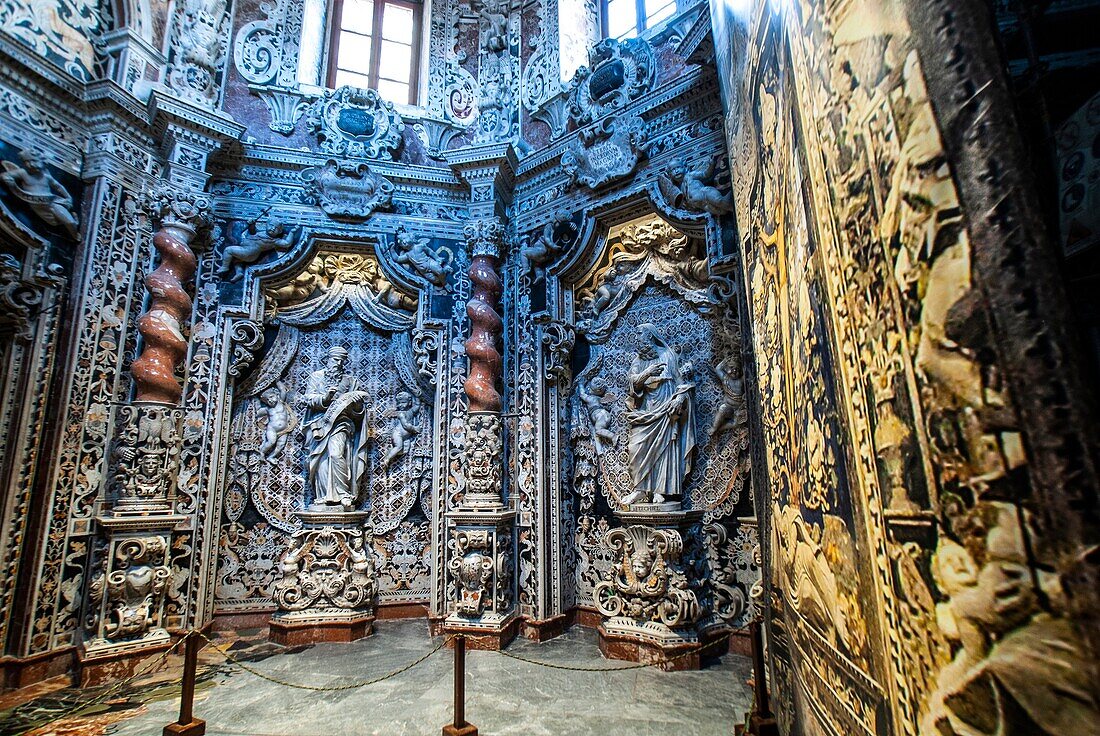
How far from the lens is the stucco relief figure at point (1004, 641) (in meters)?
0.93

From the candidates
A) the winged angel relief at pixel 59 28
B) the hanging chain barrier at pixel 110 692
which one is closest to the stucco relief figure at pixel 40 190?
the winged angel relief at pixel 59 28

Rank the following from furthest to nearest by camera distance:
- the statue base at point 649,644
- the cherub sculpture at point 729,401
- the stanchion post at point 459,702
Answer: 1. the cherub sculpture at point 729,401
2. the statue base at point 649,644
3. the stanchion post at point 459,702

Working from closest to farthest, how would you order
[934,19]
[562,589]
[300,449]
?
[934,19]
[562,589]
[300,449]

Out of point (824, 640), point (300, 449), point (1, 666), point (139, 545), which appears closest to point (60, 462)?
point (139, 545)

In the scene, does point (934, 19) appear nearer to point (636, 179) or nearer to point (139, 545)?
point (636, 179)

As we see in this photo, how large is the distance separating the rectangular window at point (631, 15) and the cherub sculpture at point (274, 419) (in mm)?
6759

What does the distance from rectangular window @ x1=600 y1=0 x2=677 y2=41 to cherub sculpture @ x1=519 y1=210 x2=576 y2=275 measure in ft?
9.02

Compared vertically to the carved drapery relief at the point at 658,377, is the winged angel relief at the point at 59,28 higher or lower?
higher

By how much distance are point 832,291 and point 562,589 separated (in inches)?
230

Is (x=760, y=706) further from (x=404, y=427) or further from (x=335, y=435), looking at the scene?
(x=335, y=435)

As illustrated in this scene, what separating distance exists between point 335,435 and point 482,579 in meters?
2.64

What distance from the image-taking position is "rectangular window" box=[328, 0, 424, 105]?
8750mm

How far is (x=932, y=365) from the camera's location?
122 cm

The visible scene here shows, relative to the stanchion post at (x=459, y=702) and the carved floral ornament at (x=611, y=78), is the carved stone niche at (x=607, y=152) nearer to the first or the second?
the carved floral ornament at (x=611, y=78)
